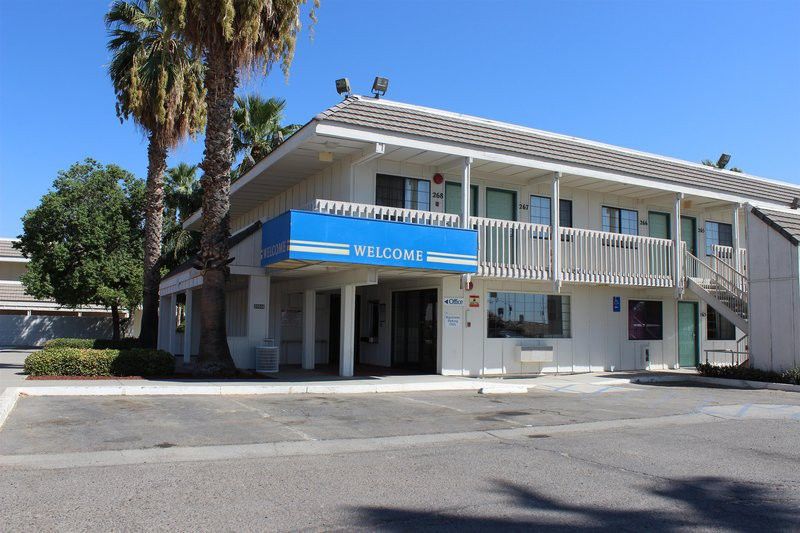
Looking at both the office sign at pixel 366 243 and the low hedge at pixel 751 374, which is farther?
the low hedge at pixel 751 374

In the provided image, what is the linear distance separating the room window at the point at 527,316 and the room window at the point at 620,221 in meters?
3.05

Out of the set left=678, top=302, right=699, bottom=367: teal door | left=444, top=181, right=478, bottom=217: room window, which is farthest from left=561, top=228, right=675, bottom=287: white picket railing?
left=444, top=181, right=478, bottom=217: room window

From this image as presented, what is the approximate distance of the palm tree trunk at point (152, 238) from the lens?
2222cm

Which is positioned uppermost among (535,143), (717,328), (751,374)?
(535,143)

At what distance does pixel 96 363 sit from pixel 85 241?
1336cm

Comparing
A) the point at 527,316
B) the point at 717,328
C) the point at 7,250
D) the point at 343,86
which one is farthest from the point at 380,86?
the point at 7,250

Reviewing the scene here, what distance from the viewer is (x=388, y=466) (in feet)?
23.2

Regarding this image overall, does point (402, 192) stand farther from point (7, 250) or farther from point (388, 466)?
point (7, 250)

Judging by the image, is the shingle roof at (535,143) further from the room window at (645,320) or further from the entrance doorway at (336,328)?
the entrance doorway at (336,328)

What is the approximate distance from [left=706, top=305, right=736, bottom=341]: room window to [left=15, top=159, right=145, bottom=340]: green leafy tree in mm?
22391

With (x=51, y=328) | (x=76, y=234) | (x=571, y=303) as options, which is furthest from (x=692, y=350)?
(x=51, y=328)

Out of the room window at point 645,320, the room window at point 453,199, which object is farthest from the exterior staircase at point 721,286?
the room window at point 453,199

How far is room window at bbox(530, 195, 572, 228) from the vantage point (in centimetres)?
1927

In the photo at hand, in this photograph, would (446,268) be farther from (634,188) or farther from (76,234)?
(76,234)
